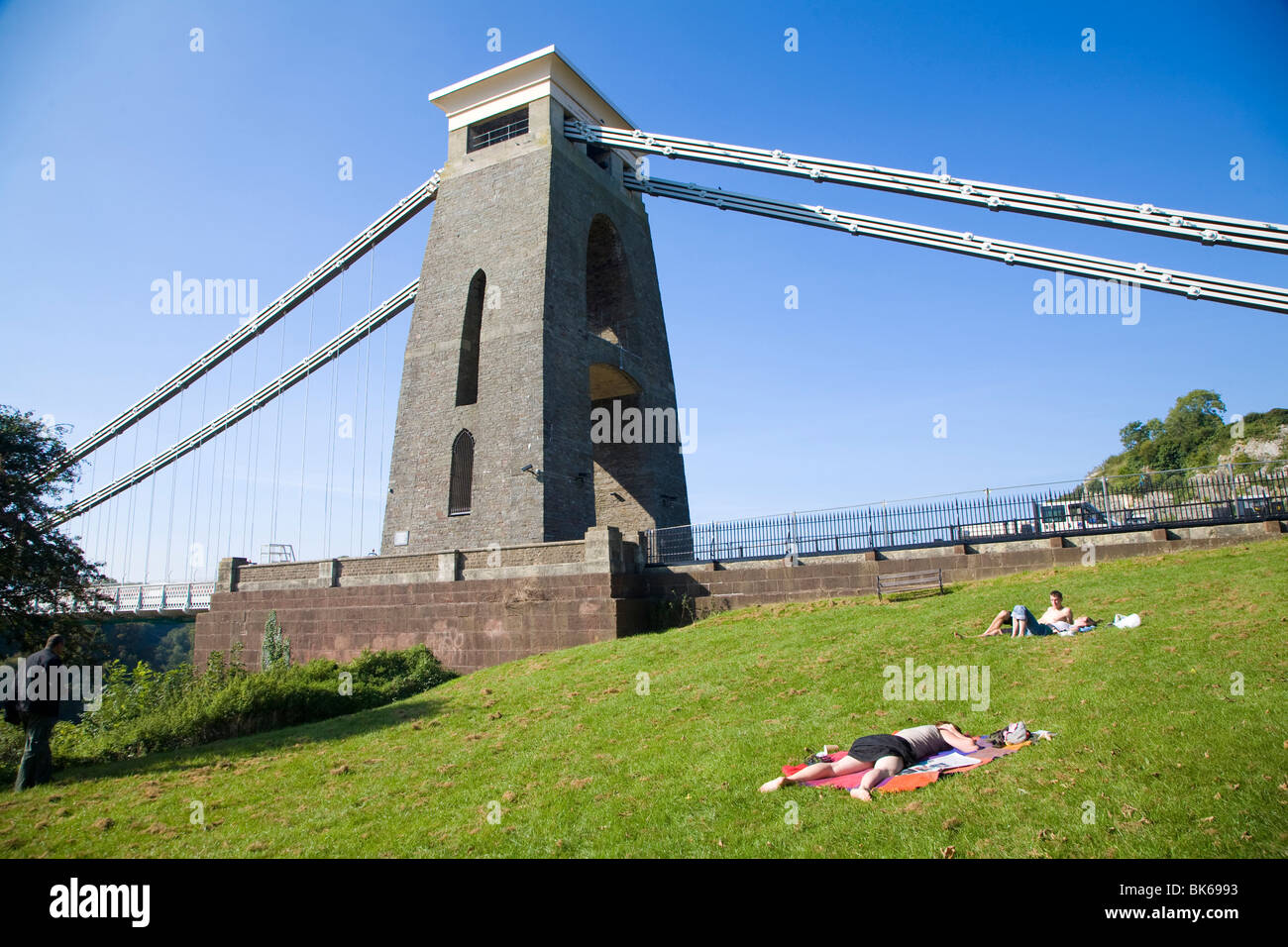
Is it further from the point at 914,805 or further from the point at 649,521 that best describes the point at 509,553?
the point at 914,805

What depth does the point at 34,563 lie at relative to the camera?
20.2 meters

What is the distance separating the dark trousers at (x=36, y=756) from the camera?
969 centimetres

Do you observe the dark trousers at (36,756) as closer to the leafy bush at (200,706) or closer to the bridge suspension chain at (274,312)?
the leafy bush at (200,706)

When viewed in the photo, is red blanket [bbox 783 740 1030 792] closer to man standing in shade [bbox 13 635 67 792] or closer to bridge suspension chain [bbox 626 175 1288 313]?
man standing in shade [bbox 13 635 67 792]

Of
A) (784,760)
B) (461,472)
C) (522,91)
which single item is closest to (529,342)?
→ (461,472)

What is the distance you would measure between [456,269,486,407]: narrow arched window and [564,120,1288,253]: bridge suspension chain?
664 cm

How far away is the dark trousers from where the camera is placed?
969 cm

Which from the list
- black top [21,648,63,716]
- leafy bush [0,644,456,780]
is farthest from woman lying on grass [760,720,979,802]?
leafy bush [0,644,456,780]

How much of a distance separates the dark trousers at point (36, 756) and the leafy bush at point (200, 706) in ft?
4.76

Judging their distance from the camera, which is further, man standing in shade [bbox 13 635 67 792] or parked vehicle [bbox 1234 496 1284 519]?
parked vehicle [bbox 1234 496 1284 519]

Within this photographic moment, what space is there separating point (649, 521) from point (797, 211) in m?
11.7
